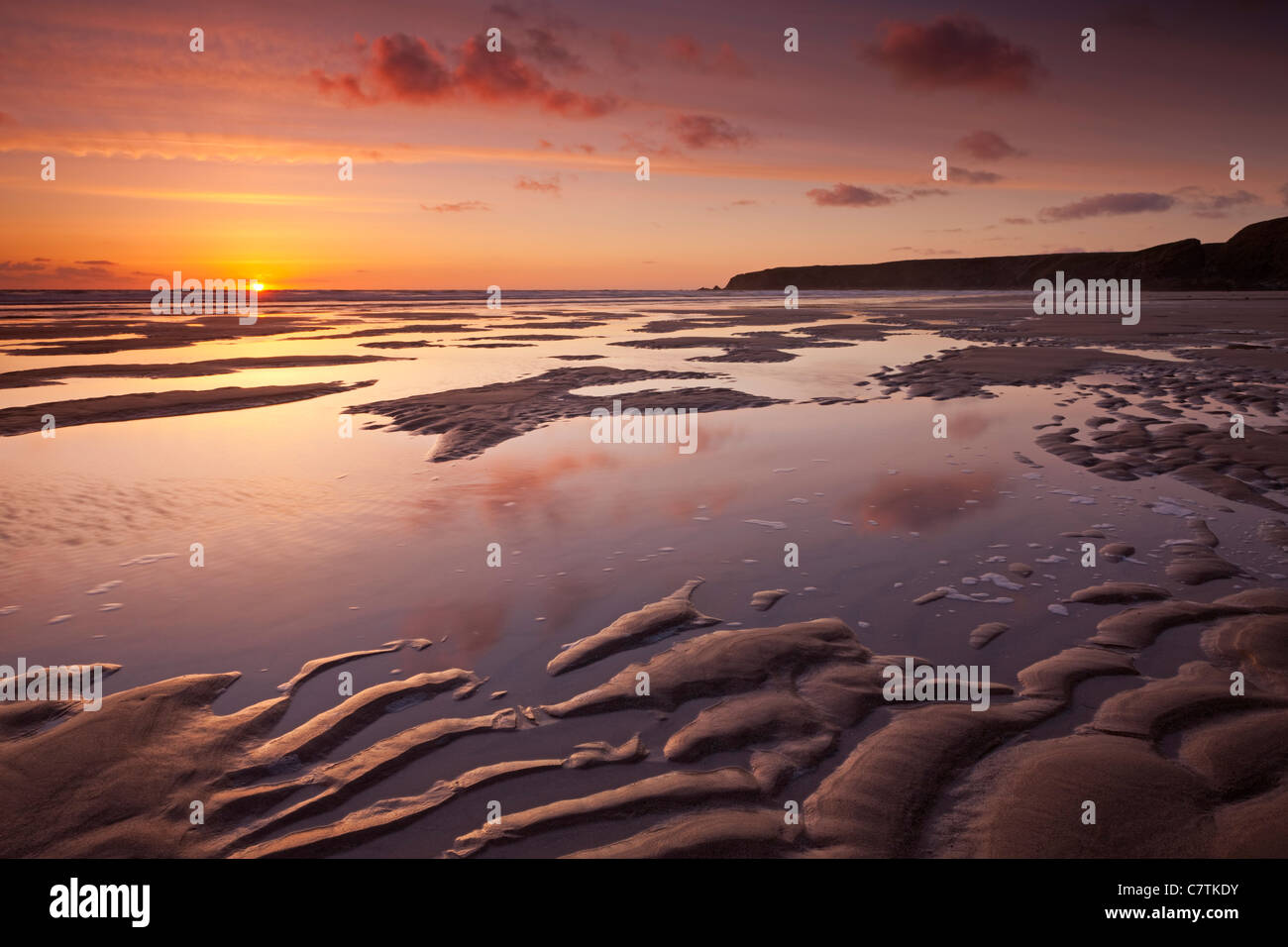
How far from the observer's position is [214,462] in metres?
8.63

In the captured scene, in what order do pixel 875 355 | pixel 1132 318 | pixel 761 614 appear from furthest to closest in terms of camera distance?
pixel 1132 318 → pixel 875 355 → pixel 761 614

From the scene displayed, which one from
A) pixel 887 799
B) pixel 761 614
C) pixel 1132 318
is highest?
pixel 1132 318

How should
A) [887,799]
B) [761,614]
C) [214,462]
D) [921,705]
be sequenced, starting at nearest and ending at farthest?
1. [887,799]
2. [921,705]
3. [761,614]
4. [214,462]

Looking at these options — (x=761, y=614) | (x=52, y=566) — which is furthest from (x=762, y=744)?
(x=52, y=566)

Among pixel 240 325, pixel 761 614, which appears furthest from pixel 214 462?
pixel 240 325

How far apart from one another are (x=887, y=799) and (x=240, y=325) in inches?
1606

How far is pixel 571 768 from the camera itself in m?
2.99

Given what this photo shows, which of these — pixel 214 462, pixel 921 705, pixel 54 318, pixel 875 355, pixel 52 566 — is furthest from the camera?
pixel 54 318
